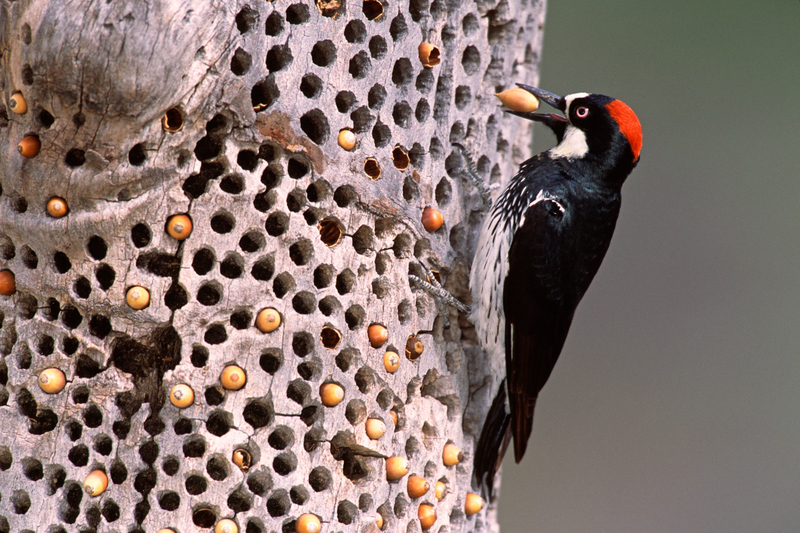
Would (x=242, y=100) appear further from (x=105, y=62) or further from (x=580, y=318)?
(x=580, y=318)

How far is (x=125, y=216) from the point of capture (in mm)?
1748

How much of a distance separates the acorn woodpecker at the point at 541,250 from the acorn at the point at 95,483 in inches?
40.5

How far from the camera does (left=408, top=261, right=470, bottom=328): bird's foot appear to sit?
82.4 inches

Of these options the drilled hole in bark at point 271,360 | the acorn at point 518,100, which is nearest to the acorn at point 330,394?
the drilled hole in bark at point 271,360

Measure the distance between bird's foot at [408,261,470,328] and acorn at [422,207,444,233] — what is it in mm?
97

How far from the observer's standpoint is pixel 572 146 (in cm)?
268

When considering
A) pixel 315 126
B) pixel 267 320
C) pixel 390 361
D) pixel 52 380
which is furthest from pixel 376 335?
pixel 52 380

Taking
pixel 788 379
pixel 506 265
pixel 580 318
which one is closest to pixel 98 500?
pixel 506 265

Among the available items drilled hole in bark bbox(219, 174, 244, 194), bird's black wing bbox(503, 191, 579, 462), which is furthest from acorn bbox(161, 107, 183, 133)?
bird's black wing bbox(503, 191, 579, 462)

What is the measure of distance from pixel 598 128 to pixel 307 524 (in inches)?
62.3

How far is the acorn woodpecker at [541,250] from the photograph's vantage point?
237 centimetres

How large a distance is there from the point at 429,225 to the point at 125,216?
784 millimetres

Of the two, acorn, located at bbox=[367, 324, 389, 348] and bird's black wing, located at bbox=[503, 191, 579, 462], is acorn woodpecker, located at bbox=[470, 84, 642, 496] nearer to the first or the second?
bird's black wing, located at bbox=[503, 191, 579, 462]

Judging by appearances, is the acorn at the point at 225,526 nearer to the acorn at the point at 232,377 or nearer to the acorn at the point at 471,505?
the acorn at the point at 232,377
